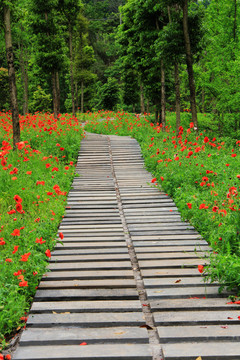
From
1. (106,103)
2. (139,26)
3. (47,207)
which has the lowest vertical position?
(47,207)

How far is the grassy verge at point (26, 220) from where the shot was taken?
3.56 m

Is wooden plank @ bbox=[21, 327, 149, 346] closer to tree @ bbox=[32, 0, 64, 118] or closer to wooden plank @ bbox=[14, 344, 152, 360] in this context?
wooden plank @ bbox=[14, 344, 152, 360]

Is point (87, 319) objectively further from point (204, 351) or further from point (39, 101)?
point (39, 101)

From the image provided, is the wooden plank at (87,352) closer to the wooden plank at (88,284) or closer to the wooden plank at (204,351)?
the wooden plank at (204,351)

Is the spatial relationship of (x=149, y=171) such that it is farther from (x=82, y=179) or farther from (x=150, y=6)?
(x=150, y=6)

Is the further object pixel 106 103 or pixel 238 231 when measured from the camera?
pixel 106 103

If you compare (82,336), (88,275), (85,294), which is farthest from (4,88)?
(82,336)

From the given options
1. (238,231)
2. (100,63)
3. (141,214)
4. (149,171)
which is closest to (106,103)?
(100,63)

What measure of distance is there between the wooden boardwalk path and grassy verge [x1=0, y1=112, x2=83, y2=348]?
0.61 ft

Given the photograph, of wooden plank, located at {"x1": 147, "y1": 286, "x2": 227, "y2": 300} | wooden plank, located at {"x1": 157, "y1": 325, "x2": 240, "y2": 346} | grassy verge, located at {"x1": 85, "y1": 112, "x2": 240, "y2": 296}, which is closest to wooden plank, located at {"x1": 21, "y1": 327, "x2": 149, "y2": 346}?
wooden plank, located at {"x1": 157, "y1": 325, "x2": 240, "y2": 346}

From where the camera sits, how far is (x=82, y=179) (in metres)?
10.4

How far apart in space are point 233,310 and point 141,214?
3696 mm

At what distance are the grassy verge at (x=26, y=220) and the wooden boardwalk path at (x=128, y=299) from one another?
19 cm

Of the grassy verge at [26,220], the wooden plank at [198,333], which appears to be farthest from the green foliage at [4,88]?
the wooden plank at [198,333]
